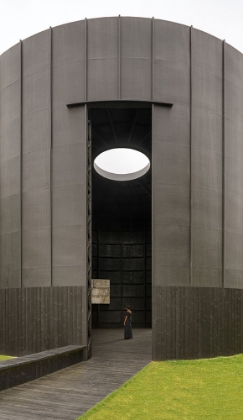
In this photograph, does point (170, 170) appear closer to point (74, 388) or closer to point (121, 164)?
point (74, 388)

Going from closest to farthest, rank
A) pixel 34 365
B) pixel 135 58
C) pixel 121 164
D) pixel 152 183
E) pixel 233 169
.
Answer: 1. pixel 34 365
2. pixel 152 183
3. pixel 135 58
4. pixel 233 169
5. pixel 121 164

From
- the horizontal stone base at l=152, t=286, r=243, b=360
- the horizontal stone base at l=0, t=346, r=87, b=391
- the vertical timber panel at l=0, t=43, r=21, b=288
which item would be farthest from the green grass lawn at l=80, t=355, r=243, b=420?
the vertical timber panel at l=0, t=43, r=21, b=288

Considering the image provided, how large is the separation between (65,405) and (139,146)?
13.3 m

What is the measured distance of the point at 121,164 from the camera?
889 inches

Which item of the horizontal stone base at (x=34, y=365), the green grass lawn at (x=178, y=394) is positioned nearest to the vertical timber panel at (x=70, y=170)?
the horizontal stone base at (x=34, y=365)

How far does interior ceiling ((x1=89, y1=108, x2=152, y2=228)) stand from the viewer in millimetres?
17062

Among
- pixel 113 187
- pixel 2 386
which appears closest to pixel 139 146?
pixel 113 187

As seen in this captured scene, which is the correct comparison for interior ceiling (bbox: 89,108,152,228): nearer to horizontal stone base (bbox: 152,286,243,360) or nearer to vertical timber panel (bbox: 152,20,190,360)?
vertical timber panel (bbox: 152,20,190,360)

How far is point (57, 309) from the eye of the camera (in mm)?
14359

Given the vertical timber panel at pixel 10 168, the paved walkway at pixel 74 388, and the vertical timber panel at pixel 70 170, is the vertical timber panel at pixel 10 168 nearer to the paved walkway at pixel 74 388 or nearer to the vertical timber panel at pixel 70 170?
the vertical timber panel at pixel 70 170

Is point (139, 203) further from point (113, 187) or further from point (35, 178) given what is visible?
point (35, 178)

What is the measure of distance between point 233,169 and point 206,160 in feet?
4.21

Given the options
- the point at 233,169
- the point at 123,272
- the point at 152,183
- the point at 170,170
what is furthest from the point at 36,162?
the point at 123,272

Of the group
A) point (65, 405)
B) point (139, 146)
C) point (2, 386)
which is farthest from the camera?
point (139, 146)
